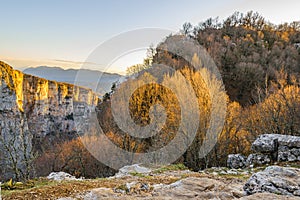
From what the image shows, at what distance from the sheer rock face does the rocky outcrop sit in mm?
38115

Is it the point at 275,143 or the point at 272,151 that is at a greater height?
the point at 275,143

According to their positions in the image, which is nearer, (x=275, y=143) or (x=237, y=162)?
(x=275, y=143)

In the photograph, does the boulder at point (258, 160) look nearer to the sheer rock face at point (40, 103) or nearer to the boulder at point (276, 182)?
the boulder at point (276, 182)

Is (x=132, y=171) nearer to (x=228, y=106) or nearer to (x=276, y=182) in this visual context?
(x=276, y=182)

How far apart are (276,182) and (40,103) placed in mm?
66840

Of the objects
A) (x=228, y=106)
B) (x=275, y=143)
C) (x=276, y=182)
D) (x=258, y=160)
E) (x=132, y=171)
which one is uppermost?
(x=228, y=106)

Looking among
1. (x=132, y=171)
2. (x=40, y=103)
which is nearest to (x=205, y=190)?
(x=132, y=171)

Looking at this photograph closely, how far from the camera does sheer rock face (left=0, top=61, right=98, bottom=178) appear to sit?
48.3 metres

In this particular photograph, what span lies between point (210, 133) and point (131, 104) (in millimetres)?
8005

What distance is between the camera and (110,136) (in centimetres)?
2814

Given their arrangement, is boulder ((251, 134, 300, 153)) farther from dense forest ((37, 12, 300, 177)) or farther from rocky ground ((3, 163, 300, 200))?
rocky ground ((3, 163, 300, 200))

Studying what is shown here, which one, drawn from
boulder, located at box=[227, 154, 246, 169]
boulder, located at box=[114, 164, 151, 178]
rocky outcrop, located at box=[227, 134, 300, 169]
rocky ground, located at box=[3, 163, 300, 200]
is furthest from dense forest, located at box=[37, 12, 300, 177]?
rocky ground, located at box=[3, 163, 300, 200]

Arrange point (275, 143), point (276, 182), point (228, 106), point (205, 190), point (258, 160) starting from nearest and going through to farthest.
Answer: point (276, 182), point (205, 190), point (275, 143), point (258, 160), point (228, 106)

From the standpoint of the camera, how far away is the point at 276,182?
16.1 ft
